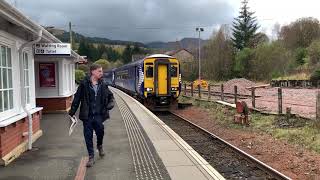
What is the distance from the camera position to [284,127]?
14609 mm

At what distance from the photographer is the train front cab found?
82.0ft

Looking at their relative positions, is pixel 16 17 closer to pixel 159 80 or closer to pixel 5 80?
pixel 5 80

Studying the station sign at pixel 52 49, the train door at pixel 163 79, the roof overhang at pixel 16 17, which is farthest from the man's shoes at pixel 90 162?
the train door at pixel 163 79

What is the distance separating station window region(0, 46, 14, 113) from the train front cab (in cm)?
1606

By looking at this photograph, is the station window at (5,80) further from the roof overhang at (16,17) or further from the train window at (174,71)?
the train window at (174,71)

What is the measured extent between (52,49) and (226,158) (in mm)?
6068

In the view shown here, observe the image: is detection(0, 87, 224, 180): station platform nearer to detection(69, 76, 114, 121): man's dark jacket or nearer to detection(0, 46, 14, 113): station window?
detection(69, 76, 114, 121): man's dark jacket

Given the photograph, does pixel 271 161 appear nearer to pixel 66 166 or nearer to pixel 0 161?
A: pixel 66 166

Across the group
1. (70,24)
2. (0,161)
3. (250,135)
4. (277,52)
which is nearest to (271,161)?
(250,135)

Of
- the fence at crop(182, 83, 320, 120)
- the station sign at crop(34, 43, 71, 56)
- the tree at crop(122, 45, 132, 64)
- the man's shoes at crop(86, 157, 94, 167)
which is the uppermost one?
the tree at crop(122, 45, 132, 64)

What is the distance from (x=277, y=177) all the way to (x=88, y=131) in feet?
12.6

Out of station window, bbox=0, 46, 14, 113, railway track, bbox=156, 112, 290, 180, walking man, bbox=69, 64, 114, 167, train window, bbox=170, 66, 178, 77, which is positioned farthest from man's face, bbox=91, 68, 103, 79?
train window, bbox=170, 66, 178, 77

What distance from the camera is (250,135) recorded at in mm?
14914

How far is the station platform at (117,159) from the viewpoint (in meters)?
7.21
